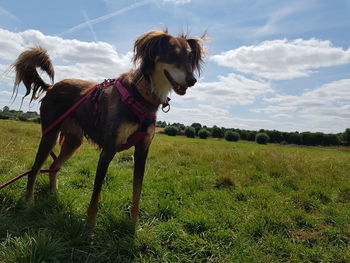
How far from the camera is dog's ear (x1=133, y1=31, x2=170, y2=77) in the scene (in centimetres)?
377

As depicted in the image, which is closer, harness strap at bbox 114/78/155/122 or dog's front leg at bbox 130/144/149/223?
harness strap at bbox 114/78/155/122

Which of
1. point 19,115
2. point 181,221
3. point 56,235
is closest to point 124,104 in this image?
point 56,235

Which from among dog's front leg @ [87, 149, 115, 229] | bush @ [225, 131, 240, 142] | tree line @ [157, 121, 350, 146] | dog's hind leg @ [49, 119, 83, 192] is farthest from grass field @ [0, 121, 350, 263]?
bush @ [225, 131, 240, 142]

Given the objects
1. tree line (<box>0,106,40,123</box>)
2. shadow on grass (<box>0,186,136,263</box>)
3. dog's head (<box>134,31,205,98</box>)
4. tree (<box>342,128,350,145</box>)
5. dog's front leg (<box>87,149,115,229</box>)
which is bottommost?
shadow on grass (<box>0,186,136,263</box>)

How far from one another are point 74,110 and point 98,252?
237 cm

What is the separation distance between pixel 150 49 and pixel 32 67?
9.40 feet

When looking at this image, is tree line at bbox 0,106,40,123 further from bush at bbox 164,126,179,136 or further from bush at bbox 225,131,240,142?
bush at bbox 225,131,240,142

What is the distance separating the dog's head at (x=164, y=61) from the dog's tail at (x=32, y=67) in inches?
97.9

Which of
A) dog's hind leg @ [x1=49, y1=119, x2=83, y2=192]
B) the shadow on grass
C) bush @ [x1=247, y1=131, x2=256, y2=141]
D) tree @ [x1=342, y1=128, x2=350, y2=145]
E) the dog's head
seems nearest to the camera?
the shadow on grass

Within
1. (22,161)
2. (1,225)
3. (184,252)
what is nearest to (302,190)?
(184,252)

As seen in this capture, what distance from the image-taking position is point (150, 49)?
12.3 ft

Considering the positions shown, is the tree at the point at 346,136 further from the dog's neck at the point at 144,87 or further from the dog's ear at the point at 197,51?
the dog's neck at the point at 144,87

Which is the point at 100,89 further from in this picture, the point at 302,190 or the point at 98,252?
the point at 302,190

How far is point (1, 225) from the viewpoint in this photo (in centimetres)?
370
